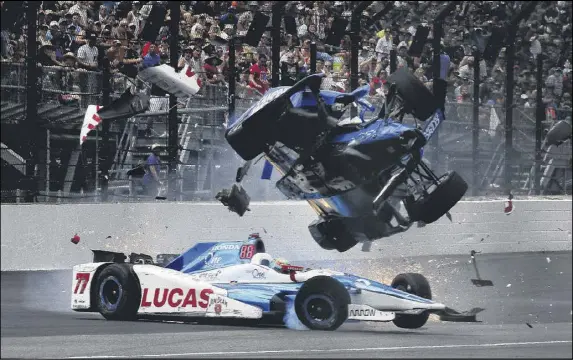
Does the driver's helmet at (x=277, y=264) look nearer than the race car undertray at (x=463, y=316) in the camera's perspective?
Yes

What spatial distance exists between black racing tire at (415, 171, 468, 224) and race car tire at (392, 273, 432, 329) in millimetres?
1412

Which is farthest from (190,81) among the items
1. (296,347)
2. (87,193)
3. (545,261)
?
(296,347)

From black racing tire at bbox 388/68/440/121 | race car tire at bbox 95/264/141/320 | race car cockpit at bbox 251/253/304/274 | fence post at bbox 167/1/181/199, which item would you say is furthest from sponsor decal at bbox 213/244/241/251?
fence post at bbox 167/1/181/199

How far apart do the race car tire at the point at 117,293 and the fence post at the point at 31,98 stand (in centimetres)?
366

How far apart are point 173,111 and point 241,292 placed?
5322mm

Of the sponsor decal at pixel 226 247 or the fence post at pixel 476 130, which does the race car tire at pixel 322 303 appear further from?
the fence post at pixel 476 130

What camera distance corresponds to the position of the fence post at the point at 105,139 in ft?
56.2

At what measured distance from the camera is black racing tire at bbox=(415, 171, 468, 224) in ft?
49.6

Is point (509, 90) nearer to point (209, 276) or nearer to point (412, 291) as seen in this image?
point (412, 291)

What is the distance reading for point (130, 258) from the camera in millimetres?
13883

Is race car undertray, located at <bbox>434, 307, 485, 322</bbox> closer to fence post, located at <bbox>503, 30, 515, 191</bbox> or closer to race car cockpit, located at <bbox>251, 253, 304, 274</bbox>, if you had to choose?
race car cockpit, located at <bbox>251, 253, 304, 274</bbox>

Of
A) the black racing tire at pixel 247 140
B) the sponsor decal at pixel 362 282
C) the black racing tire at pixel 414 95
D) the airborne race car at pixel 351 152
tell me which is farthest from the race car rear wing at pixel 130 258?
the black racing tire at pixel 414 95

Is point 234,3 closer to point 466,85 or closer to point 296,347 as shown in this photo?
point 466,85

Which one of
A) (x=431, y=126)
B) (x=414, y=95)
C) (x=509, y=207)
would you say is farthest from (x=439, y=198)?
(x=509, y=207)
